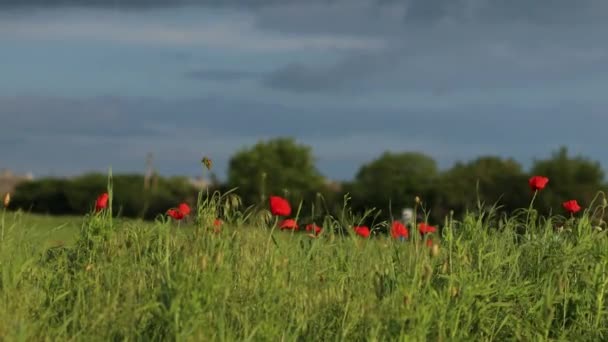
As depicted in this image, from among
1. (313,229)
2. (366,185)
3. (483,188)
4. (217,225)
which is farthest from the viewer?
(366,185)

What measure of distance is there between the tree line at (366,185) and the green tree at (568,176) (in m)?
0.04

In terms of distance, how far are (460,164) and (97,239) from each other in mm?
45678

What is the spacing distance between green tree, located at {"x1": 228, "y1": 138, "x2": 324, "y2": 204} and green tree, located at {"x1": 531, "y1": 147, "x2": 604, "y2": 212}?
665 inches

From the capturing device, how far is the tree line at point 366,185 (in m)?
41.2

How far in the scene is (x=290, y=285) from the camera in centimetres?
588

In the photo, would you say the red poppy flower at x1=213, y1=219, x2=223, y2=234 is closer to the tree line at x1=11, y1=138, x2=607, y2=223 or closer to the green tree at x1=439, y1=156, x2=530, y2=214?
the tree line at x1=11, y1=138, x2=607, y2=223

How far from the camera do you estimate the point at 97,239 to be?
660 centimetres

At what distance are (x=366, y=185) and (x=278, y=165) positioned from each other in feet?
41.4

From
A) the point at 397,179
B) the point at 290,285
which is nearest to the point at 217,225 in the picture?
the point at 290,285

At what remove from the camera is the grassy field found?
5.18 metres

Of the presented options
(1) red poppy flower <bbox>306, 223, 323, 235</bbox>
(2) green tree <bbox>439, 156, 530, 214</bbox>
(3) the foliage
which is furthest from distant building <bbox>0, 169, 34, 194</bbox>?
(1) red poppy flower <bbox>306, 223, 323, 235</bbox>

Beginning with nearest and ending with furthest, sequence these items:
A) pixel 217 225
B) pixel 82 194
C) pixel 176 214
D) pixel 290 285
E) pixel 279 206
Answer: pixel 290 285 < pixel 217 225 < pixel 279 206 < pixel 176 214 < pixel 82 194

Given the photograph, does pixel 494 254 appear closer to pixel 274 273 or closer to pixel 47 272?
pixel 274 273

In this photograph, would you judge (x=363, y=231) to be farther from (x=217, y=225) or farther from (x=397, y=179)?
(x=397, y=179)
